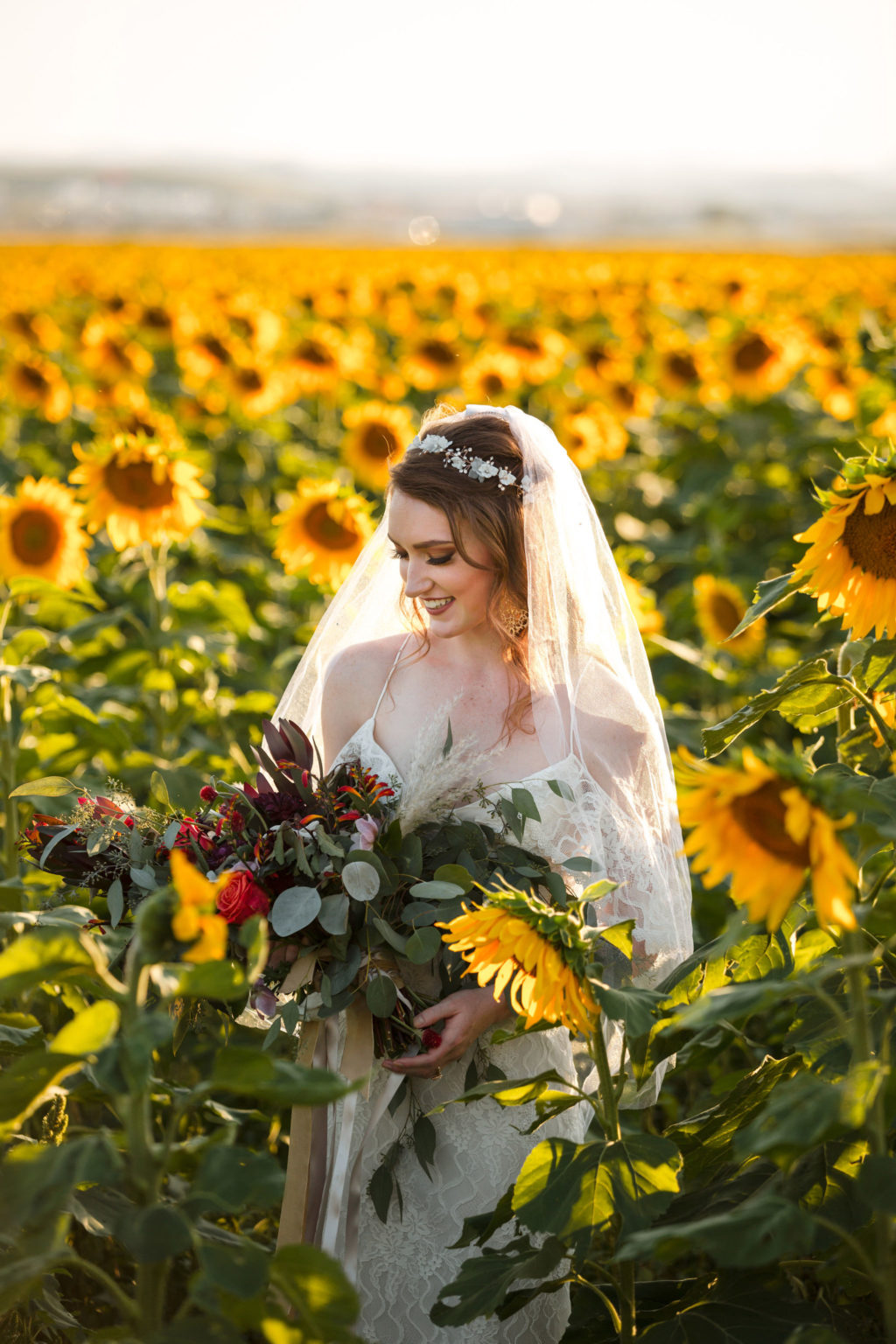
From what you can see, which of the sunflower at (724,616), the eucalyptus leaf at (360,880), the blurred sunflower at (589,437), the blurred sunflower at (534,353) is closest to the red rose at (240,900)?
the eucalyptus leaf at (360,880)

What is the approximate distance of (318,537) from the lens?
3834 millimetres

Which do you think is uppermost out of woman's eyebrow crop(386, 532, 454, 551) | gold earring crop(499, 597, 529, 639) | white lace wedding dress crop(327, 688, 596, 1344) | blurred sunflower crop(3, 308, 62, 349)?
blurred sunflower crop(3, 308, 62, 349)

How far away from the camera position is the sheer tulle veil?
83.9 inches

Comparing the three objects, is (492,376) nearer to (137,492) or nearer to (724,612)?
(724,612)

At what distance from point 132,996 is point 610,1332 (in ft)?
3.45

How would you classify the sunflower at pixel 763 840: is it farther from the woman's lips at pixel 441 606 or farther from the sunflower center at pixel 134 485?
the sunflower center at pixel 134 485

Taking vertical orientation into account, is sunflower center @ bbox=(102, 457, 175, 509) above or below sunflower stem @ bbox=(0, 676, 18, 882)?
above

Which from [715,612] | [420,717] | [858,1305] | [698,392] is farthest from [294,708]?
[698,392]

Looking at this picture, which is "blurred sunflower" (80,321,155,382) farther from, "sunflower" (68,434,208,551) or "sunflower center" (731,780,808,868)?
"sunflower center" (731,780,808,868)

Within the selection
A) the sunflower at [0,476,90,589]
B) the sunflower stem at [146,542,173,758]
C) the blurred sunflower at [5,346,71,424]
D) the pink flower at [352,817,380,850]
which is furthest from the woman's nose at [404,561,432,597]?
the blurred sunflower at [5,346,71,424]

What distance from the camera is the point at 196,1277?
3.90ft

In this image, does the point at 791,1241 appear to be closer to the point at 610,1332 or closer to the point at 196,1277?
the point at 196,1277

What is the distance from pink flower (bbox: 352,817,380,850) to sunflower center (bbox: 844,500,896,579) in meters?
0.88

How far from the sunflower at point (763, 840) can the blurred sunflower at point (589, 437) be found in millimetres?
4804
